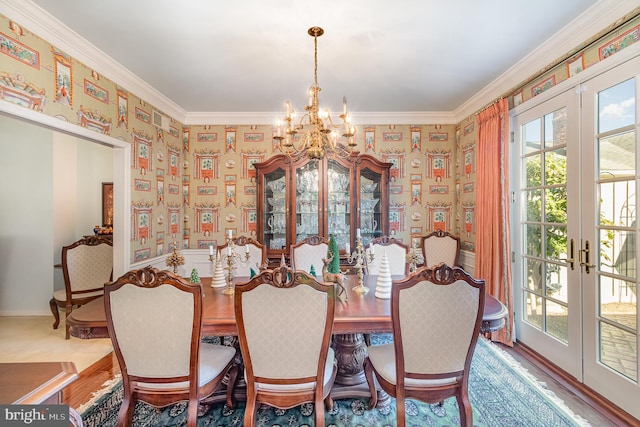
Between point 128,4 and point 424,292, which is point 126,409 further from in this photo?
point 128,4

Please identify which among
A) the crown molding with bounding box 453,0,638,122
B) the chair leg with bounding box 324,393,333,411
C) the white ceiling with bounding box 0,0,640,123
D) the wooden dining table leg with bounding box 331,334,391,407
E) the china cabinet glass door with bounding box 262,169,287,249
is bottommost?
the chair leg with bounding box 324,393,333,411

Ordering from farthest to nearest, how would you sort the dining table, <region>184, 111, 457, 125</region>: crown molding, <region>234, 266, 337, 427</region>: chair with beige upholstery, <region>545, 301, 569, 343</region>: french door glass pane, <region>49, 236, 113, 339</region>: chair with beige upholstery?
<region>184, 111, 457, 125</region>: crown molding, <region>49, 236, 113, 339</region>: chair with beige upholstery, <region>545, 301, 569, 343</region>: french door glass pane, the dining table, <region>234, 266, 337, 427</region>: chair with beige upholstery

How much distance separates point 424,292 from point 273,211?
102 inches

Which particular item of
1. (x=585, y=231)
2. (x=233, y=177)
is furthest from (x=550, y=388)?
(x=233, y=177)

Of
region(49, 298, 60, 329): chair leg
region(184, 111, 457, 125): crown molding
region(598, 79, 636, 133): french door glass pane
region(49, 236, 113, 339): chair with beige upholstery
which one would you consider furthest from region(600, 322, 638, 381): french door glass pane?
Result: region(49, 298, 60, 329): chair leg

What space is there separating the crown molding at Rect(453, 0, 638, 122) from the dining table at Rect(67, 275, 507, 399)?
189cm

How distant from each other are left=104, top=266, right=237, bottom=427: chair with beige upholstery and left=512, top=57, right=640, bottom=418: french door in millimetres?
2492

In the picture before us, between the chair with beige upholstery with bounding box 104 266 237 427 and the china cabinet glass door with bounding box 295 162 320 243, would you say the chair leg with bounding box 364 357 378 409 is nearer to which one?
the chair with beige upholstery with bounding box 104 266 237 427

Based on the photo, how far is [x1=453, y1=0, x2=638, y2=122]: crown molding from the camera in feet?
6.01

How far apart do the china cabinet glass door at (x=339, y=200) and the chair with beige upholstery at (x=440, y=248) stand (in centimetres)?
99

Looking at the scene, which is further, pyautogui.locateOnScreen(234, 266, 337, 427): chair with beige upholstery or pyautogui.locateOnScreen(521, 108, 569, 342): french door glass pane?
pyautogui.locateOnScreen(521, 108, 569, 342): french door glass pane

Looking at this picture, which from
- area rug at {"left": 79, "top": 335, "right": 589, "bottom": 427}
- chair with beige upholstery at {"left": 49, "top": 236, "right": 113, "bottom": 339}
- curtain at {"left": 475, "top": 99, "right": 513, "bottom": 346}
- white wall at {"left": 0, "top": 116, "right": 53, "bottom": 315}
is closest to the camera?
area rug at {"left": 79, "top": 335, "right": 589, "bottom": 427}

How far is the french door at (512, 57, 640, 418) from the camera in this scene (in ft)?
6.04

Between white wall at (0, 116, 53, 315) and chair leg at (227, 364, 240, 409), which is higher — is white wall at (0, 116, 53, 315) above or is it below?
above
